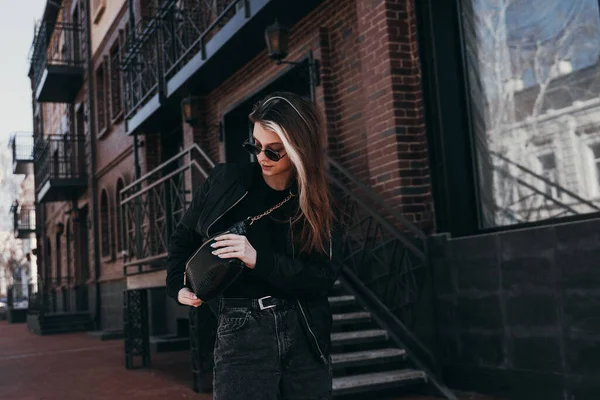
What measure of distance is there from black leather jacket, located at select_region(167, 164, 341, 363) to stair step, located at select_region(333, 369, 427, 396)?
331 cm

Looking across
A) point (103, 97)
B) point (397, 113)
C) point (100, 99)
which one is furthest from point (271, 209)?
point (100, 99)

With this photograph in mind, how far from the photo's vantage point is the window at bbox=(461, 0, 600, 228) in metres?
5.47

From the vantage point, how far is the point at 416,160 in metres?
6.72

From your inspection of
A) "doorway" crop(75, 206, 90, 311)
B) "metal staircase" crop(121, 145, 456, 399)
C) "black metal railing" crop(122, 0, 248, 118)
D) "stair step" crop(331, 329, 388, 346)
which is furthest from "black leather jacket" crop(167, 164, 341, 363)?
"doorway" crop(75, 206, 90, 311)

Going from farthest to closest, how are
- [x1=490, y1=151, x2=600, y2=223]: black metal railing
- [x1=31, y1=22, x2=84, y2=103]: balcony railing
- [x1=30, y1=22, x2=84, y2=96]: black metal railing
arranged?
[x1=30, y1=22, x2=84, y2=96]: black metal railing, [x1=31, y1=22, x2=84, y2=103]: balcony railing, [x1=490, y1=151, x2=600, y2=223]: black metal railing

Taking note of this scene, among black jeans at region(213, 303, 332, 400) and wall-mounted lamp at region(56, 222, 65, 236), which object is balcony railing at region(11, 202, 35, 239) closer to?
wall-mounted lamp at region(56, 222, 65, 236)

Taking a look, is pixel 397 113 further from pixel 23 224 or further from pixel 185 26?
pixel 23 224

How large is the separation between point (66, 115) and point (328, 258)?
74.7 ft

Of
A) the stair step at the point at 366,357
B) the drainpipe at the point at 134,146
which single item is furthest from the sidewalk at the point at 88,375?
the drainpipe at the point at 134,146

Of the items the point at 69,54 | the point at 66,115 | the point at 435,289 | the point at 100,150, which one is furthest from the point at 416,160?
the point at 66,115

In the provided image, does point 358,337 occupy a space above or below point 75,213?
below

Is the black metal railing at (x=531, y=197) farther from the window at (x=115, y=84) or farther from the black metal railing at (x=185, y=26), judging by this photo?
the window at (x=115, y=84)

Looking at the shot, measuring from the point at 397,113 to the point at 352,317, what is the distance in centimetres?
201

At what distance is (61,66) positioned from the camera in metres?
19.7
